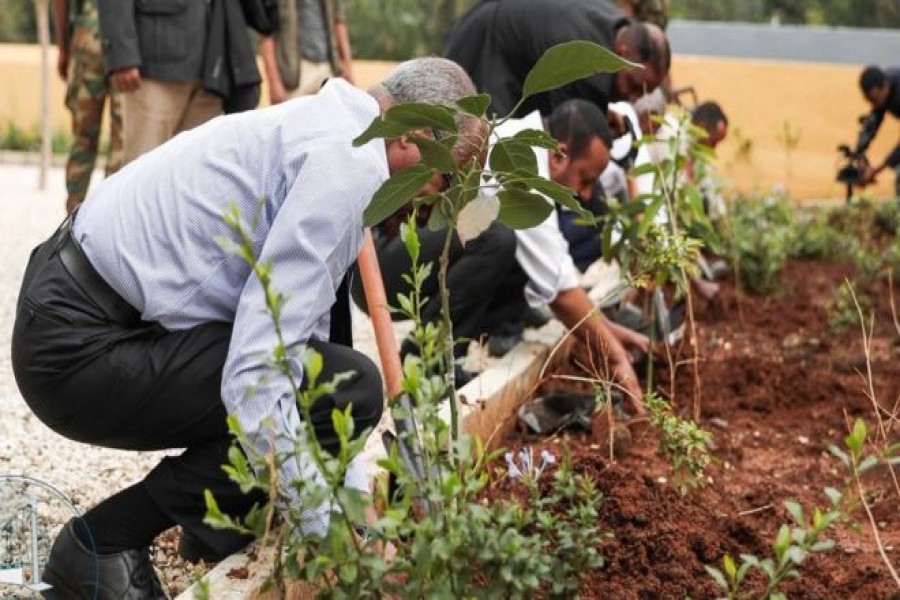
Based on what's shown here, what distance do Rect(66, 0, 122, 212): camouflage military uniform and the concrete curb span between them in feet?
6.50

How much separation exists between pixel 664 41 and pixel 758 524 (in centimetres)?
247

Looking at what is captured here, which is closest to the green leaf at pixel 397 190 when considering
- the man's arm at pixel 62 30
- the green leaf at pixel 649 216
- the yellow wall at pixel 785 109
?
the green leaf at pixel 649 216

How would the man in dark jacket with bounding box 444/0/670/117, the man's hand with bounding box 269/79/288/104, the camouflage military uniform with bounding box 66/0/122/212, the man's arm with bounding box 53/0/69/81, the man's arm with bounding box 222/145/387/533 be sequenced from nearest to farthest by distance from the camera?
the man's arm with bounding box 222/145/387/533 → the man in dark jacket with bounding box 444/0/670/117 → the camouflage military uniform with bounding box 66/0/122/212 → the man's arm with bounding box 53/0/69/81 → the man's hand with bounding box 269/79/288/104

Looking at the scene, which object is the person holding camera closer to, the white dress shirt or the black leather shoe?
the white dress shirt

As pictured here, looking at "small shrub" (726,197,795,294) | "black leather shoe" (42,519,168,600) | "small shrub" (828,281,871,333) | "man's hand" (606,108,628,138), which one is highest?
"man's hand" (606,108,628,138)

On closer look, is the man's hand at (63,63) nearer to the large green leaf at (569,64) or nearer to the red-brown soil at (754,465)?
the red-brown soil at (754,465)

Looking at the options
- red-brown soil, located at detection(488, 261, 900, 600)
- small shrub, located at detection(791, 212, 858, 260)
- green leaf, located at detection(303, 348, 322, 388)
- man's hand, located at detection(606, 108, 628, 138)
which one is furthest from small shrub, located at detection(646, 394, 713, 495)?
small shrub, located at detection(791, 212, 858, 260)

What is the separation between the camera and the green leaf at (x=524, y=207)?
2869 millimetres

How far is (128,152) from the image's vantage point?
6.07 meters

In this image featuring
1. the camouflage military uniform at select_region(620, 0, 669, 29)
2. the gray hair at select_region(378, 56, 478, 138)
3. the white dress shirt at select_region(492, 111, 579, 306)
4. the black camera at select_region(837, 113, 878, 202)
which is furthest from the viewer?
the black camera at select_region(837, 113, 878, 202)

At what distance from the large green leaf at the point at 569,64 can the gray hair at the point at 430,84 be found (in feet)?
1.33

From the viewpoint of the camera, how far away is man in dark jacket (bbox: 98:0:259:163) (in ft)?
18.7

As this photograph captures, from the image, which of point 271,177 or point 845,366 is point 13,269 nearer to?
point 845,366

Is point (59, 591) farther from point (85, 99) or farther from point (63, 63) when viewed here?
point (63, 63)
